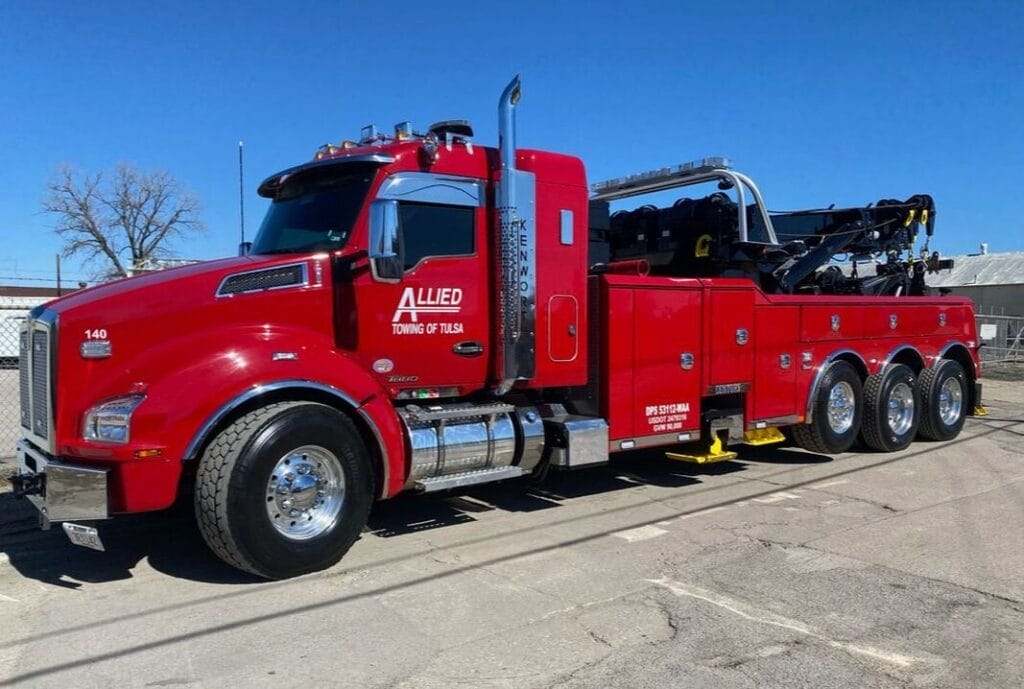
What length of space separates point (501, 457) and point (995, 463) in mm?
6543

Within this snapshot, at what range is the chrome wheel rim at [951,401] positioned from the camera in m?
11.3

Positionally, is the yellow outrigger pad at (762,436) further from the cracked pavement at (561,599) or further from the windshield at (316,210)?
the windshield at (316,210)

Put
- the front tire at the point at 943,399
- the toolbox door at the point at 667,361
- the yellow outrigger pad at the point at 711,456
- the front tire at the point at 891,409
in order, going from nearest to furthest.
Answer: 1. the toolbox door at the point at 667,361
2. the yellow outrigger pad at the point at 711,456
3. the front tire at the point at 891,409
4. the front tire at the point at 943,399

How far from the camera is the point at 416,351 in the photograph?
6.23 metres

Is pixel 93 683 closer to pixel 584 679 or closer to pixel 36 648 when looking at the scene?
pixel 36 648

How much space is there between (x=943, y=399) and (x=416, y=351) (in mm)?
8554

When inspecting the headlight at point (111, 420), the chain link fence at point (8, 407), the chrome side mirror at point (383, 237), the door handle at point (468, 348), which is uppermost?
the chrome side mirror at point (383, 237)

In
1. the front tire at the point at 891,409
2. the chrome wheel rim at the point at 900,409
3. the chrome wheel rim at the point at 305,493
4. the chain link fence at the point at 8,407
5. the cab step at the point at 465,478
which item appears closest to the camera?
the chrome wheel rim at the point at 305,493

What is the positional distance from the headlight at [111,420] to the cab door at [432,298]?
168 centimetres

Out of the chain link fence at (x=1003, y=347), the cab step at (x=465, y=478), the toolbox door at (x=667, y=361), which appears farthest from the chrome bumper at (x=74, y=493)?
the chain link fence at (x=1003, y=347)

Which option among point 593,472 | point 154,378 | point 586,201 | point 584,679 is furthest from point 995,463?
point 154,378

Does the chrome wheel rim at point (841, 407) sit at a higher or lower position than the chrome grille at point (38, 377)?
lower

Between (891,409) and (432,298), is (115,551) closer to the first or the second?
(432,298)

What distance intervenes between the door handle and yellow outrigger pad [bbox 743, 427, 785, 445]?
3460mm
